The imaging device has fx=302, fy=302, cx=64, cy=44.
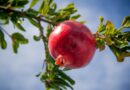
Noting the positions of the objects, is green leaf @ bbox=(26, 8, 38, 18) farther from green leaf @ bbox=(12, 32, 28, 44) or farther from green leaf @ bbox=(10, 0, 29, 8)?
green leaf @ bbox=(12, 32, 28, 44)

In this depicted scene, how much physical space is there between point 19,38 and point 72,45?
0.80 metres

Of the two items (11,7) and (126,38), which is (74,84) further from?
(11,7)

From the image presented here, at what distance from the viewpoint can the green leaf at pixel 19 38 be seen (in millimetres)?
3043

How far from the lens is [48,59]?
11.2 ft

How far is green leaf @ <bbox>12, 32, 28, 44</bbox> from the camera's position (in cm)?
304

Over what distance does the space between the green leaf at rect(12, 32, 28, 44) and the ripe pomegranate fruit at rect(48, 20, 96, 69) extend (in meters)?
0.51

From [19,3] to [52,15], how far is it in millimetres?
352

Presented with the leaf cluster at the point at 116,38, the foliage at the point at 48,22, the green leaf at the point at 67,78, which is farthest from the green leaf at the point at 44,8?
the green leaf at the point at 67,78

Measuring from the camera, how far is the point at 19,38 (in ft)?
10.0

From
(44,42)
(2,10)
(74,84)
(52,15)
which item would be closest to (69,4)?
(52,15)

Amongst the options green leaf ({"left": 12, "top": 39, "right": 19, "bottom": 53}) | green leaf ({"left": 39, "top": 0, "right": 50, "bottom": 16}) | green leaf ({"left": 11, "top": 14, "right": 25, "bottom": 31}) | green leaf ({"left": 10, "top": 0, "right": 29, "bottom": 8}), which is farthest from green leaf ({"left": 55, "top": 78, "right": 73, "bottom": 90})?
green leaf ({"left": 10, "top": 0, "right": 29, "bottom": 8})

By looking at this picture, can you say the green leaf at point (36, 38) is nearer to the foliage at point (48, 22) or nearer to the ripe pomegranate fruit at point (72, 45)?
the foliage at point (48, 22)

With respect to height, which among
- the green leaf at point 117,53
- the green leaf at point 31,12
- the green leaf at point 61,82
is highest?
the green leaf at point 31,12

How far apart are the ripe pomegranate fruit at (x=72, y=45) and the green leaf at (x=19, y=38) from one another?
51cm
